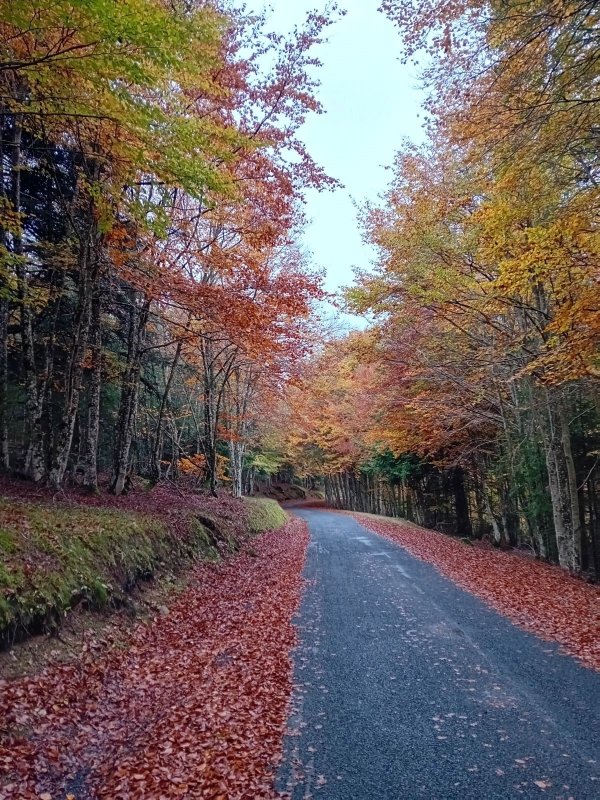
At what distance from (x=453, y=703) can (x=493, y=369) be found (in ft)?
41.4

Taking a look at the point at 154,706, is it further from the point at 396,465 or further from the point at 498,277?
the point at 396,465

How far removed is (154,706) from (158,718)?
30 cm

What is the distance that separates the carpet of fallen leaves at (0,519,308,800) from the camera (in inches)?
152

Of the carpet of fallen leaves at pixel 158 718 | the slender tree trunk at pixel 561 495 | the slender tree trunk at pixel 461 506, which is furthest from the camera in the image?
the slender tree trunk at pixel 461 506

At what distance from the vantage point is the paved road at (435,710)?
3883 millimetres

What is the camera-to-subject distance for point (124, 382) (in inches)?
516

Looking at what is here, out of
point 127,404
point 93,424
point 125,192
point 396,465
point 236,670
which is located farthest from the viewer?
point 396,465

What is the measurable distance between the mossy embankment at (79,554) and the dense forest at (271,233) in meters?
1.88

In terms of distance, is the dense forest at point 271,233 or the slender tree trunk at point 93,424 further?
the slender tree trunk at point 93,424

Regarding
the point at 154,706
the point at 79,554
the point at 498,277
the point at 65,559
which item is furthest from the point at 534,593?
the point at 65,559

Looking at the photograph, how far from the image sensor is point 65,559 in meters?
6.63

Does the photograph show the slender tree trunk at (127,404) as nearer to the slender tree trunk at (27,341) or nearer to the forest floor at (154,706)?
the slender tree trunk at (27,341)

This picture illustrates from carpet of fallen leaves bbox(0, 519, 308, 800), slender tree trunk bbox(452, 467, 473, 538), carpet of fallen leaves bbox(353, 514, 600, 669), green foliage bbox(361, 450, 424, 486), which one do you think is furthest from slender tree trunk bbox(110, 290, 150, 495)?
slender tree trunk bbox(452, 467, 473, 538)

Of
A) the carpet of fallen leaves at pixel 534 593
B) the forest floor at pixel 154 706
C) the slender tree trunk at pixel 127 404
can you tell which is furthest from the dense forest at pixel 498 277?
the forest floor at pixel 154 706
